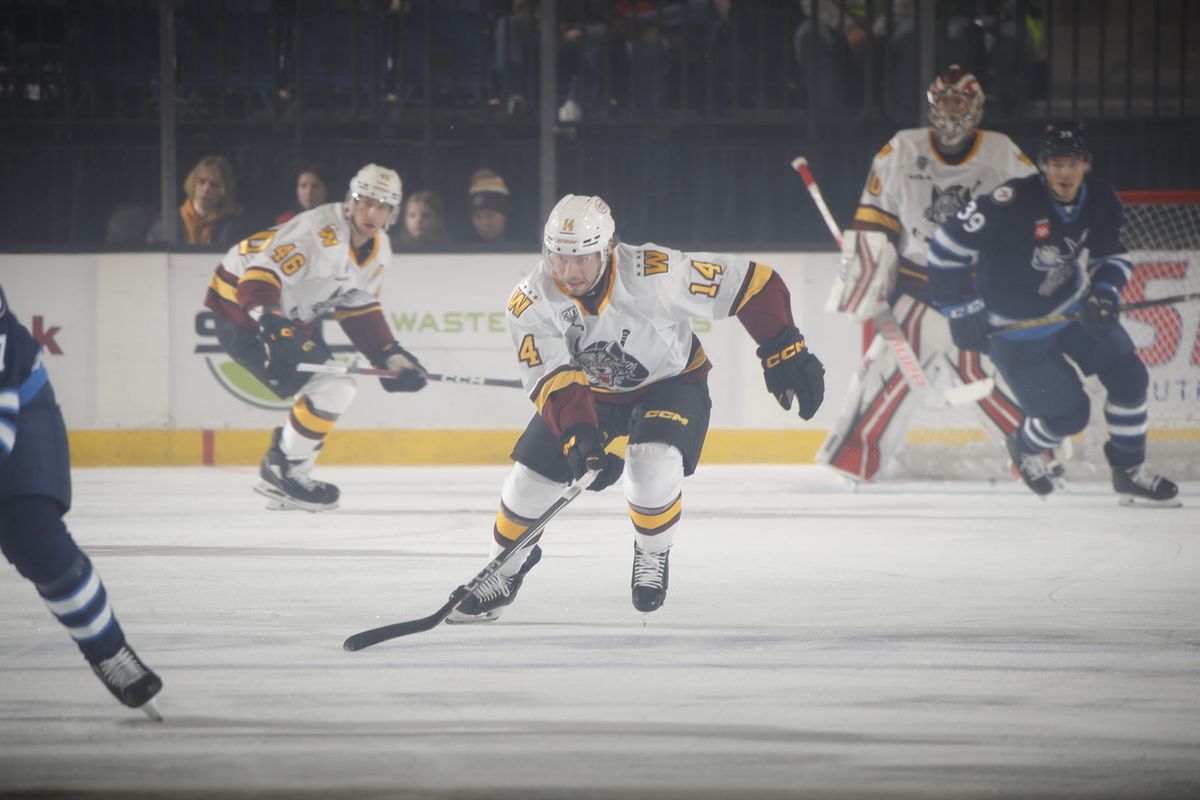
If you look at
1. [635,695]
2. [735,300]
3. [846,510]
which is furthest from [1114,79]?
[635,695]

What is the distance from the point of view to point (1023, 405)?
238 inches

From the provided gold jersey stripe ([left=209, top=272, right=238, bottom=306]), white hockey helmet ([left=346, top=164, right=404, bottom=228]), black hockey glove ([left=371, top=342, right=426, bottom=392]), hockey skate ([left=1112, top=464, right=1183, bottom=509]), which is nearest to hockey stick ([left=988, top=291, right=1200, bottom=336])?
hockey skate ([left=1112, top=464, right=1183, bottom=509])

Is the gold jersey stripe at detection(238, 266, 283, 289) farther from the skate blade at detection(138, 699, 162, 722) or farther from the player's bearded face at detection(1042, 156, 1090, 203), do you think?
the skate blade at detection(138, 699, 162, 722)

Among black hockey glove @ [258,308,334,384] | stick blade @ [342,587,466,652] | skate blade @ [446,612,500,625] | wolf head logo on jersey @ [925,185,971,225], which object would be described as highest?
wolf head logo on jersey @ [925,185,971,225]

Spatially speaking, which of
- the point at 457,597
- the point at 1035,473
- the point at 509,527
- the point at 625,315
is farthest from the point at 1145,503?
the point at 457,597

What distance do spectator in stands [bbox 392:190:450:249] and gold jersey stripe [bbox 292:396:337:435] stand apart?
1.53m

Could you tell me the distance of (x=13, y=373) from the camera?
2.69m

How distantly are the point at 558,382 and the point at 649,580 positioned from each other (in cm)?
50

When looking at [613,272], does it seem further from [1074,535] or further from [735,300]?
[1074,535]

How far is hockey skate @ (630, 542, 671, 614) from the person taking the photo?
3.79 meters

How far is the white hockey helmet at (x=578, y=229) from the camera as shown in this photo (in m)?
3.60

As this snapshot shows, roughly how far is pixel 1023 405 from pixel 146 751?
13.4ft

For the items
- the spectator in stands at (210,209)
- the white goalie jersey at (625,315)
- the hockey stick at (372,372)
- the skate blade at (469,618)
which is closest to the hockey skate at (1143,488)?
the hockey stick at (372,372)

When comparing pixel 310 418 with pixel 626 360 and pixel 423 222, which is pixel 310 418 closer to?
pixel 423 222
